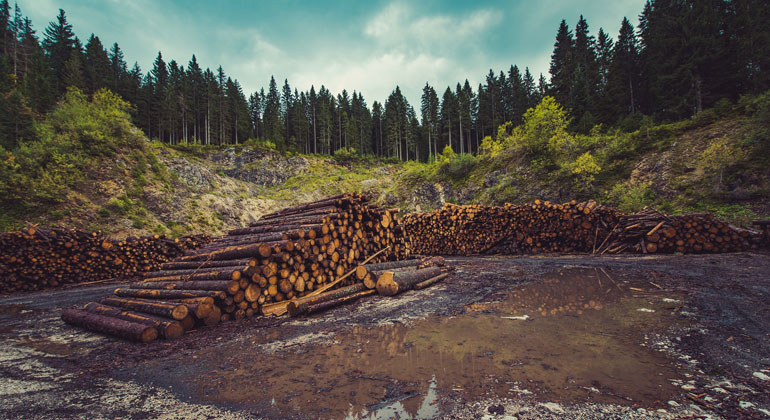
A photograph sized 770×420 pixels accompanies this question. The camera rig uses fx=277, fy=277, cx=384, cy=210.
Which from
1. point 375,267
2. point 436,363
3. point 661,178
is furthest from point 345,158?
point 436,363

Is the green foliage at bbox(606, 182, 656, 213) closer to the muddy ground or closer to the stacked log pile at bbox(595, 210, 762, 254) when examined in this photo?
the stacked log pile at bbox(595, 210, 762, 254)

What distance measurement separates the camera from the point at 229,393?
7.78 ft

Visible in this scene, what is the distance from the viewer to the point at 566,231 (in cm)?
1205

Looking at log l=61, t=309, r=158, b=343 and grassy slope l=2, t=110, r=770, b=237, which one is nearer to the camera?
log l=61, t=309, r=158, b=343

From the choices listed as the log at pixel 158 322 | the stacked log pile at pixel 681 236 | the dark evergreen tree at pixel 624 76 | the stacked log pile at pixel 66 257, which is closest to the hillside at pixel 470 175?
the stacked log pile at pixel 681 236

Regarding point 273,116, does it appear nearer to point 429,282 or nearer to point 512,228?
point 512,228

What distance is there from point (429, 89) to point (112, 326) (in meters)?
67.9

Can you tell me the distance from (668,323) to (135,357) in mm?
6551

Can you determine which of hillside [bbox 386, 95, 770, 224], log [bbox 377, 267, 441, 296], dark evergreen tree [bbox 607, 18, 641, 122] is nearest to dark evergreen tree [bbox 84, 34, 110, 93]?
hillside [bbox 386, 95, 770, 224]

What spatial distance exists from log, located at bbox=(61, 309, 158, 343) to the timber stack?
0.01m

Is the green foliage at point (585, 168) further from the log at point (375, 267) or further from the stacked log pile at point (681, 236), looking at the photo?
the log at point (375, 267)

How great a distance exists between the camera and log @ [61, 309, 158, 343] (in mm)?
3744

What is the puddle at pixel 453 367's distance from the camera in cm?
212

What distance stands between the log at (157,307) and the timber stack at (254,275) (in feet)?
0.04
